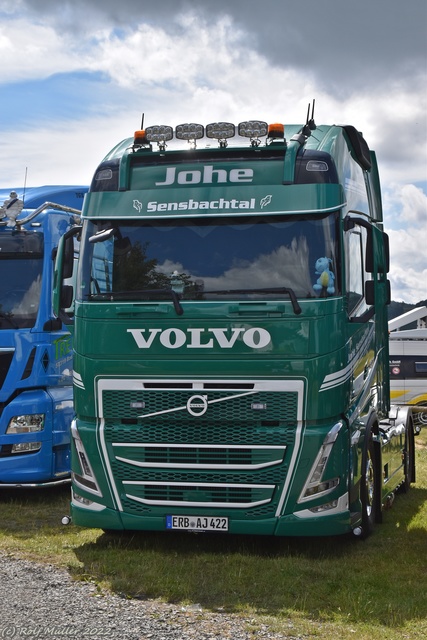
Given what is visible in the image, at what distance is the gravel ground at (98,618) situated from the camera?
6.07m

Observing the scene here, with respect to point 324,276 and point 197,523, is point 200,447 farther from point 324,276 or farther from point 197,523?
point 324,276

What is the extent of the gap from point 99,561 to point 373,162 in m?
5.62

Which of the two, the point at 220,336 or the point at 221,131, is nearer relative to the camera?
the point at 220,336

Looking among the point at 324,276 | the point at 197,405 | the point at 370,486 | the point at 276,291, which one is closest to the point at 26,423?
the point at 197,405

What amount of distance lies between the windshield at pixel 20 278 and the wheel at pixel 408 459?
5.03 m

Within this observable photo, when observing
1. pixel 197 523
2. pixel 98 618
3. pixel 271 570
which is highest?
pixel 197 523

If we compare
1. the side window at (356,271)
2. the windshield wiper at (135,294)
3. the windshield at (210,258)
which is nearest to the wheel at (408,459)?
the side window at (356,271)

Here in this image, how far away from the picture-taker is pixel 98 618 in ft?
20.9

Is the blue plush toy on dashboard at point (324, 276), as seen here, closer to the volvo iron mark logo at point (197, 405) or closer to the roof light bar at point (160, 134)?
the volvo iron mark logo at point (197, 405)

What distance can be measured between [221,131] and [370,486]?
3.68 metres

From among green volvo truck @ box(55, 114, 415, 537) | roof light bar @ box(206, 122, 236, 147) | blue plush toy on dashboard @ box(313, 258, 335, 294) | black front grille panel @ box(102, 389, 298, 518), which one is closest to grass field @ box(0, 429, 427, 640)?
green volvo truck @ box(55, 114, 415, 537)

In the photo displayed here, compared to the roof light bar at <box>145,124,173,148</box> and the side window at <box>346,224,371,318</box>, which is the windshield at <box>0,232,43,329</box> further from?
the side window at <box>346,224,371,318</box>

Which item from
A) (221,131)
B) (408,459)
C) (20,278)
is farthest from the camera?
(408,459)

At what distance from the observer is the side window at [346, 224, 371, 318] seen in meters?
8.48
